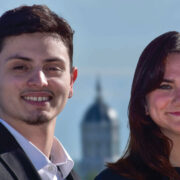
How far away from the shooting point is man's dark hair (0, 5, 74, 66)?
790 centimetres

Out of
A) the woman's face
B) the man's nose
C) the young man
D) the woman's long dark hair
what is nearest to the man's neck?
the young man

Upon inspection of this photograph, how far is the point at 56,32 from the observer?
316 inches

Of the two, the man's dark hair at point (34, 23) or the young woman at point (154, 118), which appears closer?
the man's dark hair at point (34, 23)

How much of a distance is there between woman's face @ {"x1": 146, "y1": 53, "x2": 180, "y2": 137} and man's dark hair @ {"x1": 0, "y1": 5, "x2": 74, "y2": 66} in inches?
30.1

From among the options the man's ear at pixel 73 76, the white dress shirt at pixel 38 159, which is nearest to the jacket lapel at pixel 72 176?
the white dress shirt at pixel 38 159

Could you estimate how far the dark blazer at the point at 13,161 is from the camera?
750cm

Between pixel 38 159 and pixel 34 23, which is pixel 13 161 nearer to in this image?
pixel 38 159

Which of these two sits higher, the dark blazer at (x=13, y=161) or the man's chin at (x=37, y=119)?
the man's chin at (x=37, y=119)

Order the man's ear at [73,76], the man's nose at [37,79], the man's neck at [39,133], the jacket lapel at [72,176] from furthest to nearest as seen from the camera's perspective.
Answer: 1. the jacket lapel at [72,176]
2. the man's ear at [73,76]
3. the man's neck at [39,133]
4. the man's nose at [37,79]

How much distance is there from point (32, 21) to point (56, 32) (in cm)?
21

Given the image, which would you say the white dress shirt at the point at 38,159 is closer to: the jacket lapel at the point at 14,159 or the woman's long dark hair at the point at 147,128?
the jacket lapel at the point at 14,159

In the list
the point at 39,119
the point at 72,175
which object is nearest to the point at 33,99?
the point at 39,119

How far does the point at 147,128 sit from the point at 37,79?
124cm

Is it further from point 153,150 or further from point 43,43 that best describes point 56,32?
point 153,150
